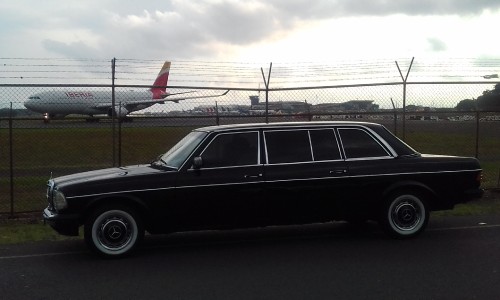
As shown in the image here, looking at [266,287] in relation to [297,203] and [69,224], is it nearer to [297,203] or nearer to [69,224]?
[297,203]

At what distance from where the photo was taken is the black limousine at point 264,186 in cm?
739

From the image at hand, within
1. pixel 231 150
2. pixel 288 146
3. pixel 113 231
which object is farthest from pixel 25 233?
pixel 288 146

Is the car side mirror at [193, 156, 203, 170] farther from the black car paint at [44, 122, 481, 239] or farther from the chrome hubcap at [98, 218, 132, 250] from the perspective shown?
the chrome hubcap at [98, 218, 132, 250]

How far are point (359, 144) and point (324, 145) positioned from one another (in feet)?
1.59

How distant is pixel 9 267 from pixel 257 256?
2.82 m

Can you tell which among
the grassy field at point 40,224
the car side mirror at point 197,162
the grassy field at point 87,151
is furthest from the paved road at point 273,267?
the grassy field at point 87,151

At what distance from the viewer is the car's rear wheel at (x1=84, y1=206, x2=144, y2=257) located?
7.33m

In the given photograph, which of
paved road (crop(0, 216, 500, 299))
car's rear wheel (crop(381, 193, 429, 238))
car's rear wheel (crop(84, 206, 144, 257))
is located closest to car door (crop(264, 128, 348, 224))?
paved road (crop(0, 216, 500, 299))

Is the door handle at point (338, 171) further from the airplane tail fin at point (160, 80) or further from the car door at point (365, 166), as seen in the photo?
the airplane tail fin at point (160, 80)

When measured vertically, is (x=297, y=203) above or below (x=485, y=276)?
above

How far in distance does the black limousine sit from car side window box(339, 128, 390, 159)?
13 millimetres

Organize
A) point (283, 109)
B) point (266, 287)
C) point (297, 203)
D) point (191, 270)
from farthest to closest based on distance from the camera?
point (283, 109) < point (297, 203) < point (191, 270) < point (266, 287)

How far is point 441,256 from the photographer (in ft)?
23.4

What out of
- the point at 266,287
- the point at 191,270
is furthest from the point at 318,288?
the point at 191,270
